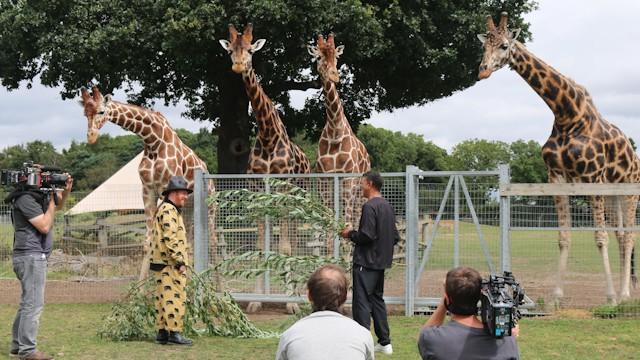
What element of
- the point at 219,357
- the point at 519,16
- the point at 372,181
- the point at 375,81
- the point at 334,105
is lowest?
the point at 219,357

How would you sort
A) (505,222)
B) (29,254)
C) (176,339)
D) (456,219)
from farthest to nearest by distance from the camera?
1. (456,219)
2. (505,222)
3. (176,339)
4. (29,254)

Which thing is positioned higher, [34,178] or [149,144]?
[149,144]

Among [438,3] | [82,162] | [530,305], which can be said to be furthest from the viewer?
[82,162]

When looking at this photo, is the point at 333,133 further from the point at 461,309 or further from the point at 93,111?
the point at 461,309

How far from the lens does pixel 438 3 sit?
54.4 ft

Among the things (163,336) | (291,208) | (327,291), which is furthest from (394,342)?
(327,291)

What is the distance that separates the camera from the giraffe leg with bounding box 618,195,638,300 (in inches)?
416

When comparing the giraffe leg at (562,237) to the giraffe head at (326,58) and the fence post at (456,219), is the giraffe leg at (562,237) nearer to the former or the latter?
the fence post at (456,219)

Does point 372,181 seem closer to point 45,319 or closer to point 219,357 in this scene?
point 219,357

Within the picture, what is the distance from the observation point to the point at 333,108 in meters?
11.9

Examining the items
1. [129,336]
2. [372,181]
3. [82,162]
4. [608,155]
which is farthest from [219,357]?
[82,162]

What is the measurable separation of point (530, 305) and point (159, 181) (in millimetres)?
5707

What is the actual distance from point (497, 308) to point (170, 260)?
16.2 feet

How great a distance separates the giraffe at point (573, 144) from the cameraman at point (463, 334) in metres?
7.39
